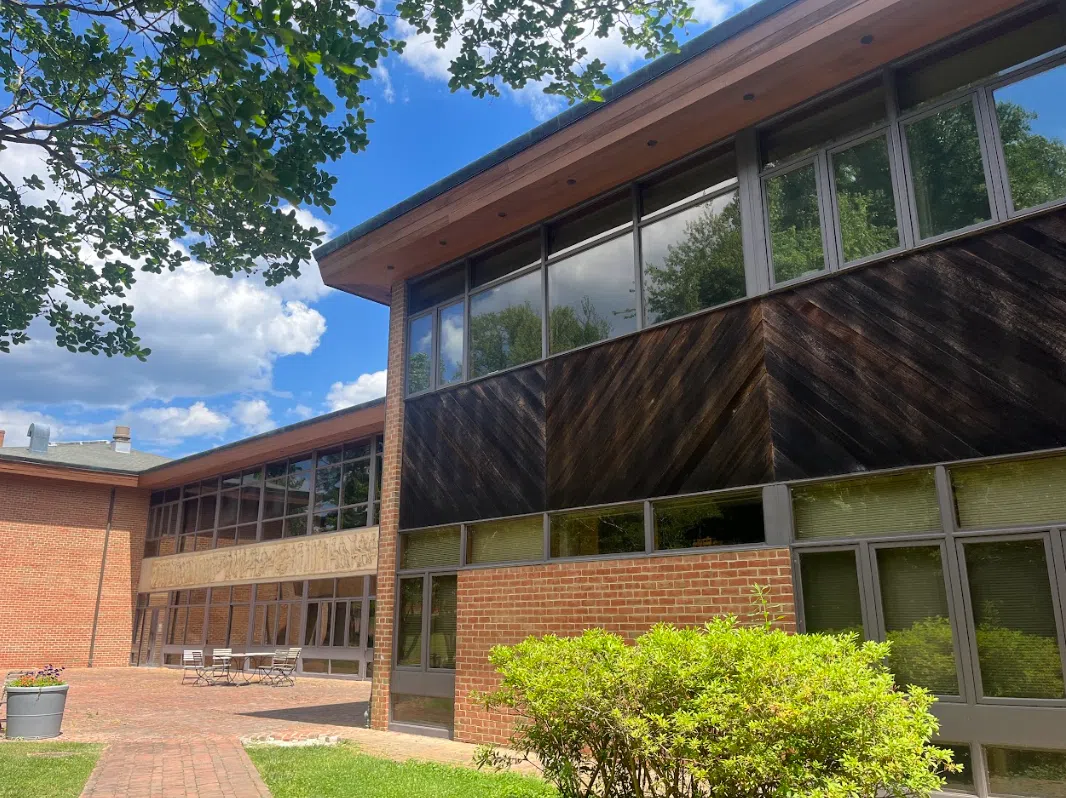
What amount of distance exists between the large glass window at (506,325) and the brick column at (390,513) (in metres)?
1.55

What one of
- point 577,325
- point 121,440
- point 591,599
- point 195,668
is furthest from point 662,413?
point 121,440

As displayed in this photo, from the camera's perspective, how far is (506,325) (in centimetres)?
1093

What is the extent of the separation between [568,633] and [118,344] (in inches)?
258

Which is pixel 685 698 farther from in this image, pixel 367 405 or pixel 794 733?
pixel 367 405

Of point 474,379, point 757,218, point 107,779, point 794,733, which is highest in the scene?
point 757,218

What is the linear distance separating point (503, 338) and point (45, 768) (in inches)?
A: 272

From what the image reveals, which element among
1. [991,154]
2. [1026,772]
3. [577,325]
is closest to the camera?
[1026,772]

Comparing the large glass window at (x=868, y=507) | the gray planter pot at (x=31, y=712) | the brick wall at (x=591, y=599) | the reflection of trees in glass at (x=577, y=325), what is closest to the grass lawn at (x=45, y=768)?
the gray planter pot at (x=31, y=712)

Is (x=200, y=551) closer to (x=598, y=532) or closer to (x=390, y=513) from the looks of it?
(x=390, y=513)

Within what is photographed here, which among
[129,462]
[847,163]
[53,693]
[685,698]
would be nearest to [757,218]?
[847,163]

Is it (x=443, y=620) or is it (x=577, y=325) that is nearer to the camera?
(x=577, y=325)

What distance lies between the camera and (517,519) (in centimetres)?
1012

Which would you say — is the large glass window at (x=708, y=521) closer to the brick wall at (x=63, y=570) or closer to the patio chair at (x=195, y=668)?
the patio chair at (x=195, y=668)

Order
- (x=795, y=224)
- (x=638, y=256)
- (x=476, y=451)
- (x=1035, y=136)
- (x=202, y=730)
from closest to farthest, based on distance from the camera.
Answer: (x=1035, y=136) → (x=795, y=224) → (x=638, y=256) → (x=476, y=451) → (x=202, y=730)
